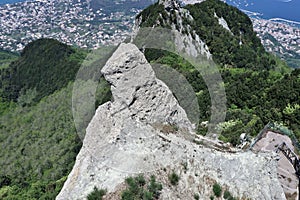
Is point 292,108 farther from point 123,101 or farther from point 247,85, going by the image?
point 123,101

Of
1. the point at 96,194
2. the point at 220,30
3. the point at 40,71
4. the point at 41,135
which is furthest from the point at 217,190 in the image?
the point at 40,71

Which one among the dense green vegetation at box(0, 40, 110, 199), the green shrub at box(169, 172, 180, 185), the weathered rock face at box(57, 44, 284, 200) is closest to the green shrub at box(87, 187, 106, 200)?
the weathered rock face at box(57, 44, 284, 200)

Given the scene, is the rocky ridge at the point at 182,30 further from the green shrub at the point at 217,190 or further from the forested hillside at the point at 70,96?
the green shrub at the point at 217,190

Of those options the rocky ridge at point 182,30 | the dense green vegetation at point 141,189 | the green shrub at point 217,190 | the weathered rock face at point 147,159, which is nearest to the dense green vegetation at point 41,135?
the rocky ridge at point 182,30

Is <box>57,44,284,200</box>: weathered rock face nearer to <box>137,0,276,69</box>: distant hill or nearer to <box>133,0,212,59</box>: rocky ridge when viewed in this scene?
<box>133,0,212,59</box>: rocky ridge

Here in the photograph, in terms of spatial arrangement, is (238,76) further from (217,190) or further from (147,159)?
(147,159)

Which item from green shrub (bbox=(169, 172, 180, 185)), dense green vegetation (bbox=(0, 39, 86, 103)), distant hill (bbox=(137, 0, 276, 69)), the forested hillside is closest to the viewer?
green shrub (bbox=(169, 172, 180, 185))
